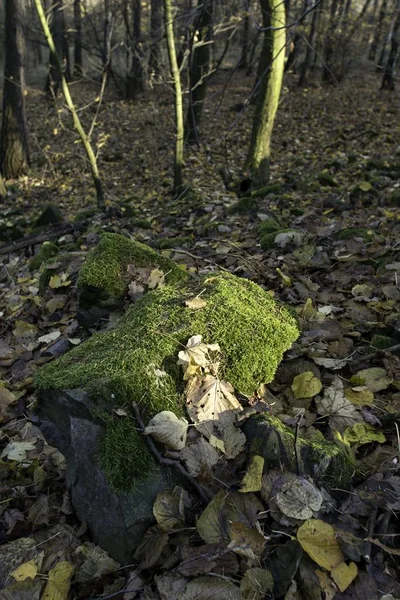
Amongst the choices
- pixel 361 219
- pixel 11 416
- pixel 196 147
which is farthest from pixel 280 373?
pixel 196 147

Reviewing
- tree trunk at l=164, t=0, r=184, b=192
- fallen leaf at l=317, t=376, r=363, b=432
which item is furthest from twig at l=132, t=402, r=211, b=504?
tree trunk at l=164, t=0, r=184, b=192

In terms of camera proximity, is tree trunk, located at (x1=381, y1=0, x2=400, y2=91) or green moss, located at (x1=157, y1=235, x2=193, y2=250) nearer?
green moss, located at (x1=157, y1=235, x2=193, y2=250)

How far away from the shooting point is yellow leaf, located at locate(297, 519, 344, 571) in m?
1.50

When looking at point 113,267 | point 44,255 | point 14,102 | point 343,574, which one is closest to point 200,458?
point 343,574

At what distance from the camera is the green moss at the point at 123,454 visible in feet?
5.71

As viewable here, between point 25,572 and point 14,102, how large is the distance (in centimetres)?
1270

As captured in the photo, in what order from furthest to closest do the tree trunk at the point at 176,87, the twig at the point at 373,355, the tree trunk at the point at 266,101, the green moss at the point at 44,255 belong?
the tree trunk at the point at 176,87, the tree trunk at the point at 266,101, the green moss at the point at 44,255, the twig at the point at 373,355

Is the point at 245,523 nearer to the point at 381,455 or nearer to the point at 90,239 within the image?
the point at 381,455

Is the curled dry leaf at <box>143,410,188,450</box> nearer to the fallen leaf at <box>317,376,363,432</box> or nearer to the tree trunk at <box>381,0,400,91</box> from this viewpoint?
the fallen leaf at <box>317,376,363,432</box>

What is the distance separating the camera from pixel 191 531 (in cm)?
168

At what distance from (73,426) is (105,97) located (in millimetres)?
19149

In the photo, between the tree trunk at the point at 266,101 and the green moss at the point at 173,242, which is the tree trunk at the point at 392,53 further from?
the green moss at the point at 173,242

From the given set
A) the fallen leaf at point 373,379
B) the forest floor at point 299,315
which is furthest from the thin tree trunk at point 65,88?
the fallen leaf at point 373,379

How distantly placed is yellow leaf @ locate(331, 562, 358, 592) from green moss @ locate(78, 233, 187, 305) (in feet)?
7.40
